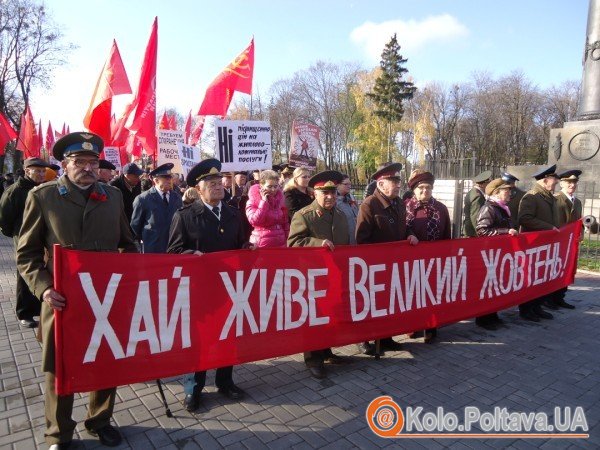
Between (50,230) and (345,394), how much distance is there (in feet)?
9.28

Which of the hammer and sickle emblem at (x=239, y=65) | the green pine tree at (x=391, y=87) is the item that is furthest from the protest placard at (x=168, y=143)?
the green pine tree at (x=391, y=87)

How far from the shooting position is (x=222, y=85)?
7316 millimetres

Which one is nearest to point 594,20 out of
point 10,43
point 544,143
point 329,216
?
point 329,216

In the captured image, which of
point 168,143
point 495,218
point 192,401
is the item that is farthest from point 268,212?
point 168,143

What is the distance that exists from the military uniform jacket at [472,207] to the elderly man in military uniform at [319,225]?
3.42 meters

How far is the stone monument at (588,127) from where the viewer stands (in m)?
12.1

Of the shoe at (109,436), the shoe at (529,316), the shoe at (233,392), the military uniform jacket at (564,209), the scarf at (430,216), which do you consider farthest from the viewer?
the military uniform jacket at (564,209)

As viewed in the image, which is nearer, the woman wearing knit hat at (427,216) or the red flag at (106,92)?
the woman wearing knit hat at (427,216)

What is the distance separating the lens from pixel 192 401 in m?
3.54

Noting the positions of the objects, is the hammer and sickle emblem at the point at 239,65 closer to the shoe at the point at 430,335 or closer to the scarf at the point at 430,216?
the scarf at the point at 430,216

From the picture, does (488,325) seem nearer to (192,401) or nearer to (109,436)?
(192,401)

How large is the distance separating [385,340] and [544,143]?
59.0m

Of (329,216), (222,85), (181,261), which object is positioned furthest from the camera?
(222,85)

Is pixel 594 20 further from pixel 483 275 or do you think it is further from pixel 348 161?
pixel 348 161
